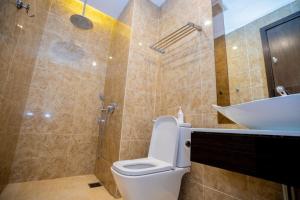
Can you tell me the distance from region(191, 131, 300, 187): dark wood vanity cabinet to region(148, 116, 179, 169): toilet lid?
1.55ft

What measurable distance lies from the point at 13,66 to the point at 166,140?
5.28ft

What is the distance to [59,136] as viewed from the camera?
1.97 m

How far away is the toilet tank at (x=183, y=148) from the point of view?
1.22m

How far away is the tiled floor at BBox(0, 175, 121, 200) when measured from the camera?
143 centimetres

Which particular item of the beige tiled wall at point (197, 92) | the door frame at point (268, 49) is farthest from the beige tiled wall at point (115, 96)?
the door frame at point (268, 49)

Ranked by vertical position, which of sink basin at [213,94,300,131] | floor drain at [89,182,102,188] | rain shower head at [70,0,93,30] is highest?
rain shower head at [70,0,93,30]

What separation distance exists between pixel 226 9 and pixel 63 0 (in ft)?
7.52

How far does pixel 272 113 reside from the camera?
0.60 meters

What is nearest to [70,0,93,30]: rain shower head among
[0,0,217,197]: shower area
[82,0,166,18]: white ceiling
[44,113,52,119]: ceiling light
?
[0,0,217,197]: shower area

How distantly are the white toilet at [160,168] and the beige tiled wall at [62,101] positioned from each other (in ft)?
3.83

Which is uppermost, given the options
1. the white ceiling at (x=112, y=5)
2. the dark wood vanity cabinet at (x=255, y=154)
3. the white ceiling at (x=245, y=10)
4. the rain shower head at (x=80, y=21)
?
the white ceiling at (x=112, y=5)

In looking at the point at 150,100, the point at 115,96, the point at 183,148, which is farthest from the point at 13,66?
the point at 183,148

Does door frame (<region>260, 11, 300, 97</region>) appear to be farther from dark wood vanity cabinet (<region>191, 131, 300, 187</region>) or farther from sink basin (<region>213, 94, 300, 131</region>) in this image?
dark wood vanity cabinet (<region>191, 131, 300, 187</region>)

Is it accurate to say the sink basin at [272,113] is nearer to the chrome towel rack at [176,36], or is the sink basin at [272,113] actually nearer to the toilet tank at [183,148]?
the toilet tank at [183,148]
